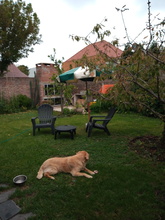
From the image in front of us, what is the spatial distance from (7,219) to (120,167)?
2.09 meters

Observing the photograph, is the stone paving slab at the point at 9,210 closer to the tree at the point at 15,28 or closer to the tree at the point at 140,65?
the tree at the point at 140,65

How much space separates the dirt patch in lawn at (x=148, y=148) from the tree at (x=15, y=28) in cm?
1128

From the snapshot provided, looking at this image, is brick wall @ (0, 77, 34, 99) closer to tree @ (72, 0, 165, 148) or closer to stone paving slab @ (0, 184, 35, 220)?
tree @ (72, 0, 165, 148)

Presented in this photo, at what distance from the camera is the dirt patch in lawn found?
367cm

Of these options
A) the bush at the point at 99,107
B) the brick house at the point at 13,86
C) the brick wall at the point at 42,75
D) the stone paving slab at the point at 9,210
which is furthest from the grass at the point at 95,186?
the brick wall at the point at 42,75

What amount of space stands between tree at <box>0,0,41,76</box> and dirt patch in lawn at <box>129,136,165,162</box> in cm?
1128

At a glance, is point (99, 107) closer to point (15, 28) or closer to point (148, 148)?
point (148, 148)

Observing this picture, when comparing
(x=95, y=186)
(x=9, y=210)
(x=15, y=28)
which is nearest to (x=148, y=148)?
(x=95, y=186)

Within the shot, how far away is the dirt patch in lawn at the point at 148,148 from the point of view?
3672 mm

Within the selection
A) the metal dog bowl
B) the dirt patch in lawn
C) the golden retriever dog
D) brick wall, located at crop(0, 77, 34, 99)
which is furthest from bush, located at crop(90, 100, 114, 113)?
the metal dog bowl

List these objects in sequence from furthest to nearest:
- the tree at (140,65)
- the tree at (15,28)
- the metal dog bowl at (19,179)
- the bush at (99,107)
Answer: the tree at (15,28) < the bush at (99,107) < the metal dog bowl at (19,179) < the tree at (140,65)

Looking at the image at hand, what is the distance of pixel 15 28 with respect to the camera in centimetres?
1232

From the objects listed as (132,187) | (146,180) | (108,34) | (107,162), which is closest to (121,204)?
(132,187)

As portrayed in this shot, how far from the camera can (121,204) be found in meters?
2.20
